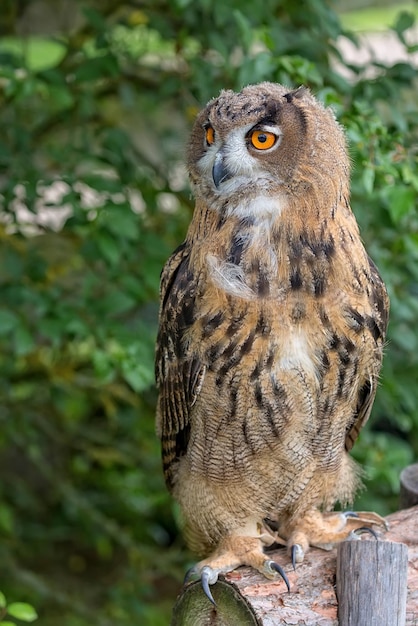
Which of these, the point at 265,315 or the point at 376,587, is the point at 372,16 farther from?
the point at 376,587

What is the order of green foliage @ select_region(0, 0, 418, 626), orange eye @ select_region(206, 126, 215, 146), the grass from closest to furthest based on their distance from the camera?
orange eye @ select_region(206, 126, 215, 146) < green foliage @ select_region(0, 0, 418, 626) < the grass

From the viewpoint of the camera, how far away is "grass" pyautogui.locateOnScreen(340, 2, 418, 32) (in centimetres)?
408

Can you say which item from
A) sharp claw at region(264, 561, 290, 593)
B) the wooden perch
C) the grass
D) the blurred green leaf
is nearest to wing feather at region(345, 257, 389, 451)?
the wooden perch

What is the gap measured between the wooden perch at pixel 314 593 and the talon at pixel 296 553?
0.03 meters

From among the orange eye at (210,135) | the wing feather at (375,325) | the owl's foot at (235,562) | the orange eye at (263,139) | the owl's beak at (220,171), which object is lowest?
the owl's foot at (235,562)

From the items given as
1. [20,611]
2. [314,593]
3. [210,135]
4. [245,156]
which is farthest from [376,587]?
[210,135]

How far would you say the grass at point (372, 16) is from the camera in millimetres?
4083

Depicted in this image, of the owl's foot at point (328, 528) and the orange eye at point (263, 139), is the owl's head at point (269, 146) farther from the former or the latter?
the owl's foot at point (328, 528)

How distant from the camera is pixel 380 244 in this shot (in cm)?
318

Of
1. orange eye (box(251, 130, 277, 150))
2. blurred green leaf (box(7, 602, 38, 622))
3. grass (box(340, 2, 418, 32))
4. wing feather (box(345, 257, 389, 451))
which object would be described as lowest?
blurred green leaf (box(7, 602, 38, 622))

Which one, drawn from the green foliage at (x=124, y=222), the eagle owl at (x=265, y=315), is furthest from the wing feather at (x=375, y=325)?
the green foliage at (x=124, y=222)

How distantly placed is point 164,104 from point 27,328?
1302 millimetres

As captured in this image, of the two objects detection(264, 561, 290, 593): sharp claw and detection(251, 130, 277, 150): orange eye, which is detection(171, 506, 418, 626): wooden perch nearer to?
detection(264, 561, 290, 593): sharp claw

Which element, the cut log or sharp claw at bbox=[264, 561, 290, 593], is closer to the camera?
the cut log
